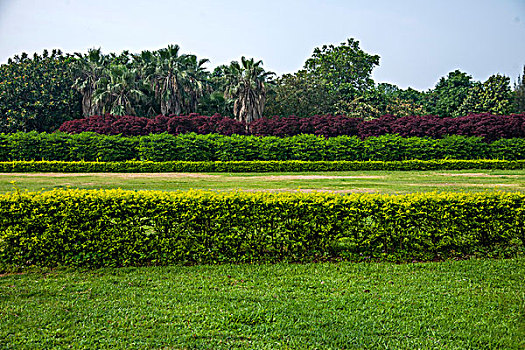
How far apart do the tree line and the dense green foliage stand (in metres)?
0.06

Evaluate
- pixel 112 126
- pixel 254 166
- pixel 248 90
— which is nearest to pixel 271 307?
pixel 254 166

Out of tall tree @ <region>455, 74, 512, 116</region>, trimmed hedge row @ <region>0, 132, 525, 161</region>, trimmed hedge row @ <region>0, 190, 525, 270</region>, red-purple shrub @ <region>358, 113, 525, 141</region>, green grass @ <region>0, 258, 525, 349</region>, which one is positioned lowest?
green grass @ <region>0, 258, 525, 349</region>

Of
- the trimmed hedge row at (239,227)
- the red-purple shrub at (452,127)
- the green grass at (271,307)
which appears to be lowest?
the green grass at (271,307)

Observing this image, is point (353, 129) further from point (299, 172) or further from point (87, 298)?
point (87, 298)

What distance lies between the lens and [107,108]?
30.9 m

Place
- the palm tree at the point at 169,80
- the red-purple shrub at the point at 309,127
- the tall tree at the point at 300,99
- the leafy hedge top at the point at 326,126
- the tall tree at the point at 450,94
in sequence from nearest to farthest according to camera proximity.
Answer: the leafy hedge top at the point at 326,126, the red-purple shrub at the point at 309,127, the palm tree at the point at 169,80, the tall tree at the point at 300,99, the tall tree at the point at 450,94

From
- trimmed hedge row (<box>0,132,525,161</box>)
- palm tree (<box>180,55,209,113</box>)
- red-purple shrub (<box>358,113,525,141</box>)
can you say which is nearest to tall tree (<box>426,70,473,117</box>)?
red-purple shrub (<box>358,113,525,141</box>)

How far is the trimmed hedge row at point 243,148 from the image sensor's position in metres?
21.9

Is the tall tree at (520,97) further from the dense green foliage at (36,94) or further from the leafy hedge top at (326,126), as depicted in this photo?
the dense green foliage at (36,94)

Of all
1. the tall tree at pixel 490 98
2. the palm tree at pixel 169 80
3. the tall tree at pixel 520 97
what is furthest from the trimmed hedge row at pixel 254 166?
the tall tree at pixel 520 97

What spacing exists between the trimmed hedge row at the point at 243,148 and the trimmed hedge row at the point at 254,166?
176 cm

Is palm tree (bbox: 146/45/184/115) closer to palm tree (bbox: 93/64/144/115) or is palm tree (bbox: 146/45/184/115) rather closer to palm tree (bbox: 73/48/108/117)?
palm tree (bbox: 93/64/144/115)

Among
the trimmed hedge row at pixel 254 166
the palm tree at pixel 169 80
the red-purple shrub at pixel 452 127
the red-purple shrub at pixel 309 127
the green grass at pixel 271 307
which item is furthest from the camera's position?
the palm tree at pixel 169 80

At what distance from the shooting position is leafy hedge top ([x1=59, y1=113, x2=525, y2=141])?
2323 cm
